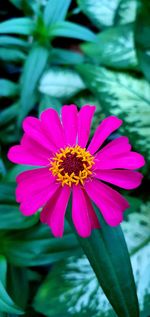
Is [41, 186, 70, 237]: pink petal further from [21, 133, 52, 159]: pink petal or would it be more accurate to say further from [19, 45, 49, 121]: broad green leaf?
[19, 45, 49, 121]: broad green leaf

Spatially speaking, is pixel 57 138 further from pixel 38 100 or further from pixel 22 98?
pixel 38 100

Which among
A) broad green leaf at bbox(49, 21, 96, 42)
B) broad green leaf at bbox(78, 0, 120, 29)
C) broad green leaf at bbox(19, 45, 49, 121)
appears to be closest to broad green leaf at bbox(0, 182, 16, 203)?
broad green leaf at bbox(19, 45, 49, 121)

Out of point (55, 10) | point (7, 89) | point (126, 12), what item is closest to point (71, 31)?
point (55, 10)

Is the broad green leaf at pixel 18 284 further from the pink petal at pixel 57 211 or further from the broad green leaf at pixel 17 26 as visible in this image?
the broad green leaf at pixel 17 26

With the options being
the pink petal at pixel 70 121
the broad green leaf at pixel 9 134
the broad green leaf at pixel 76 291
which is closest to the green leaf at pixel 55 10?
the broad green leaf at pixel 9 134

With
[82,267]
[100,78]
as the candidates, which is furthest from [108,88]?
[82,267]
